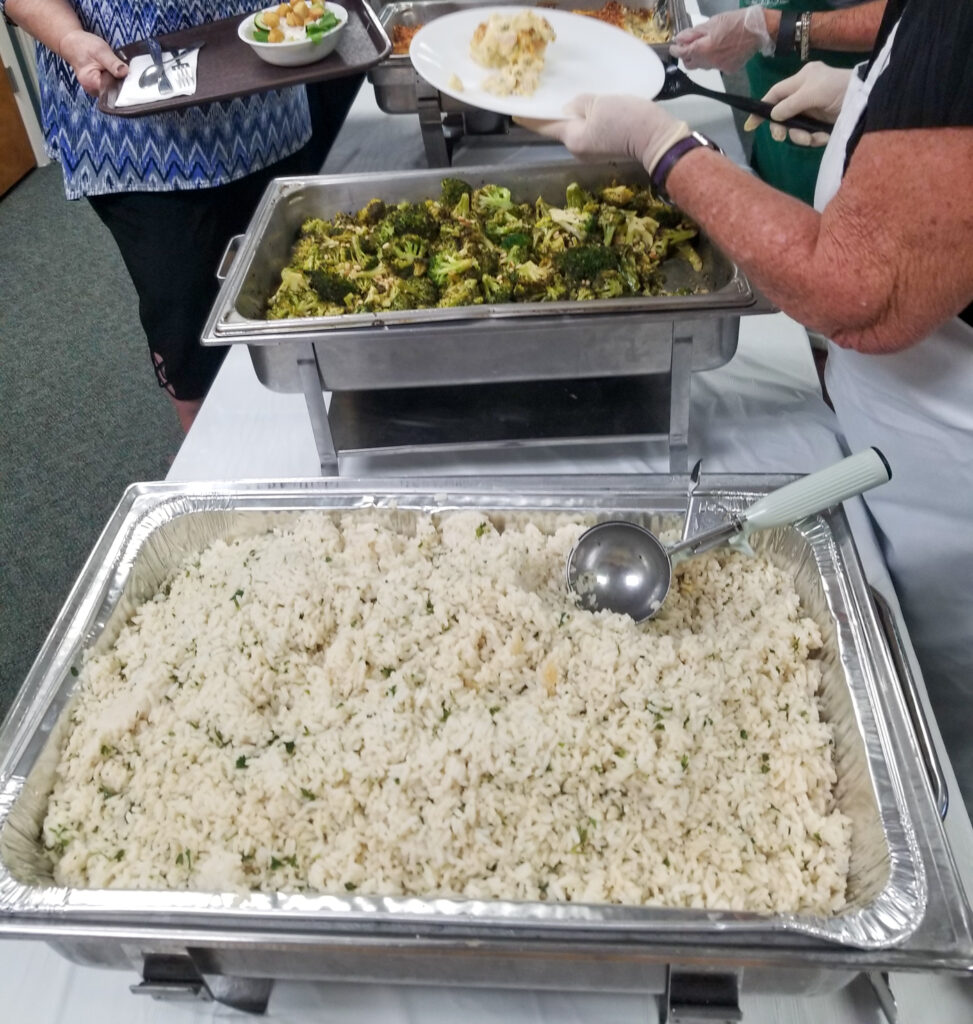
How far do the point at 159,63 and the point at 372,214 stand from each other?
0.65 metres

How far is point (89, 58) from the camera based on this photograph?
1823 mm

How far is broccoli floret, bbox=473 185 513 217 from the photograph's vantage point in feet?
5.77

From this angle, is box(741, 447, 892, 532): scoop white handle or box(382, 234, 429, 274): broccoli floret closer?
box(741, 447, 892, 532): scoop white handle

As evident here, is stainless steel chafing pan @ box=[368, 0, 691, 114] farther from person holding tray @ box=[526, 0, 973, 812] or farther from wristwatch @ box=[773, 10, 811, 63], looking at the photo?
person holding tray @ box=[526, 0, 973, 812]

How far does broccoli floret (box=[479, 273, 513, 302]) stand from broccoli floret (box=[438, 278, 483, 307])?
13mm

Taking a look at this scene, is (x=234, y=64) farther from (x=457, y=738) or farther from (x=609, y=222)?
(x=457, y=738)

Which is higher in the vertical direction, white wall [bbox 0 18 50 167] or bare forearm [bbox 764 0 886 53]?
bare forearm [bbox 764 0 886 53]

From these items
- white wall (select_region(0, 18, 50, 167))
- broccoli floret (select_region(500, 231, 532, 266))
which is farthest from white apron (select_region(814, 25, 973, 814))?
white wall (select_region(0, 18, 50, 167))

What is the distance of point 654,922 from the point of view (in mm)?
802

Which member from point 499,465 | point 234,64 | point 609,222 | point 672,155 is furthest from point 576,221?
point 234,64

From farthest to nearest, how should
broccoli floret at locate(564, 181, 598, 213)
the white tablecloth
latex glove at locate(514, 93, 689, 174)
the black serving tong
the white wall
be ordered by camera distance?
1. the white wall
2. broccoli floret at locate(564, 181, 598, 213)
3. the black serving tong
4. latex glove at locate(514, 93, 689, 174)
5. the white tablecloth

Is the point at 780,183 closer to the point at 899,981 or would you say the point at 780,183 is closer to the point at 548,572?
the point at 548,572

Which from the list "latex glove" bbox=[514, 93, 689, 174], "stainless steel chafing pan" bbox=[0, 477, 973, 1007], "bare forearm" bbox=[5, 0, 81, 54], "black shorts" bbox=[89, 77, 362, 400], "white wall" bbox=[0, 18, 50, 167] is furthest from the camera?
"white wall" bbox=[0, 18, 50, 167]

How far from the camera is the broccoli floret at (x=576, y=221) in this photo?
166 centimetres
